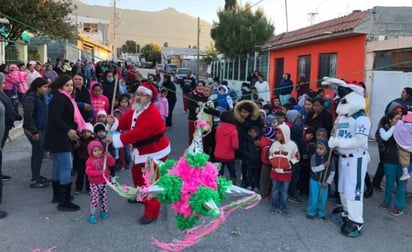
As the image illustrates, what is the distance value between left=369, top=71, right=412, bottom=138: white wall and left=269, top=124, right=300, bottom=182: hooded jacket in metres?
5.48

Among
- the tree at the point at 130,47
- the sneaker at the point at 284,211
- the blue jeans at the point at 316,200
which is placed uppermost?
the tree at the point at 130,47

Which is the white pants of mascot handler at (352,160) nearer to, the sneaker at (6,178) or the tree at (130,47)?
the sneaker at (6,178)

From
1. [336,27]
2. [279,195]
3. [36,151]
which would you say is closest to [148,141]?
[279,195]

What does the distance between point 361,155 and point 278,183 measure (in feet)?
3.73

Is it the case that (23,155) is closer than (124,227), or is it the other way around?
(124,227)

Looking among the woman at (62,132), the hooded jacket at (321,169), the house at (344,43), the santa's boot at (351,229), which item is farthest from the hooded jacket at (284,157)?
the house at (344,43)

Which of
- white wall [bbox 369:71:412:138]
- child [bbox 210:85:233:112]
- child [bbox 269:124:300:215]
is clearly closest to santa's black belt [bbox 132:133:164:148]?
child [bbox 269:124:300:215]

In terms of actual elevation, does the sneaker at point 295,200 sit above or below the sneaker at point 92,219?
above

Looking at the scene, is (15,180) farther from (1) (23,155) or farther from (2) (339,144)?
(2) (339,144)

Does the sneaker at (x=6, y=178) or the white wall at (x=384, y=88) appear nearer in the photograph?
the sneaker at (x=6, y=178)

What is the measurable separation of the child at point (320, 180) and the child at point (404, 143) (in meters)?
0.98

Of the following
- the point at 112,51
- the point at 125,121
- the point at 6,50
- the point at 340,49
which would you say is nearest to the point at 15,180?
the point at 125,121

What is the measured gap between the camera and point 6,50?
1802 centimetres

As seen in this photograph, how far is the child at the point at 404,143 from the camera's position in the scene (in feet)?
18.4
